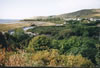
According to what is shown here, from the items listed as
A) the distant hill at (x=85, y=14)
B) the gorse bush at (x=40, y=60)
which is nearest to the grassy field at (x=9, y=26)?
the gorse bush at (x=40, y=60)

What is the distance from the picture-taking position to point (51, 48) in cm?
853

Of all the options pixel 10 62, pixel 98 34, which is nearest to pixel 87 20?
pixel 98 34

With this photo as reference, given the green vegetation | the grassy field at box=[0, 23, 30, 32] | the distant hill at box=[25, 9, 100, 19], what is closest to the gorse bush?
the green vegetation

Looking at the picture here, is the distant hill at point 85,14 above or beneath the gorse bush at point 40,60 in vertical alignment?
above

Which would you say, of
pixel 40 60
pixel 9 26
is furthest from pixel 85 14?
pixel 40 60

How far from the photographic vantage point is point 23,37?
10945 mm

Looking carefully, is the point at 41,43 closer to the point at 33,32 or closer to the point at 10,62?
the point at 33,32

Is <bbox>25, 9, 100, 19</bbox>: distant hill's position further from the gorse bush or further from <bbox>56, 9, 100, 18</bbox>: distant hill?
the gorse bush

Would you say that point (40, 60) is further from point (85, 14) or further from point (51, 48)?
point (85, 14)

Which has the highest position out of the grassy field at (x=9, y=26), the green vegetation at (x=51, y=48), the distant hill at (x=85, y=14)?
the distant hill at (x=85, y=14)

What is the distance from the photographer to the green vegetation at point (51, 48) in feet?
11.3

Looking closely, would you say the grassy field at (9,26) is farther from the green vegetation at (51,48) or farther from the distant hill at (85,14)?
the distant hill at (85,14)

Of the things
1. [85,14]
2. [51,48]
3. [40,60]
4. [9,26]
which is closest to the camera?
[40,60]

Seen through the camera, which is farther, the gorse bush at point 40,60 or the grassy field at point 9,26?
the grassy field at point 9,26
